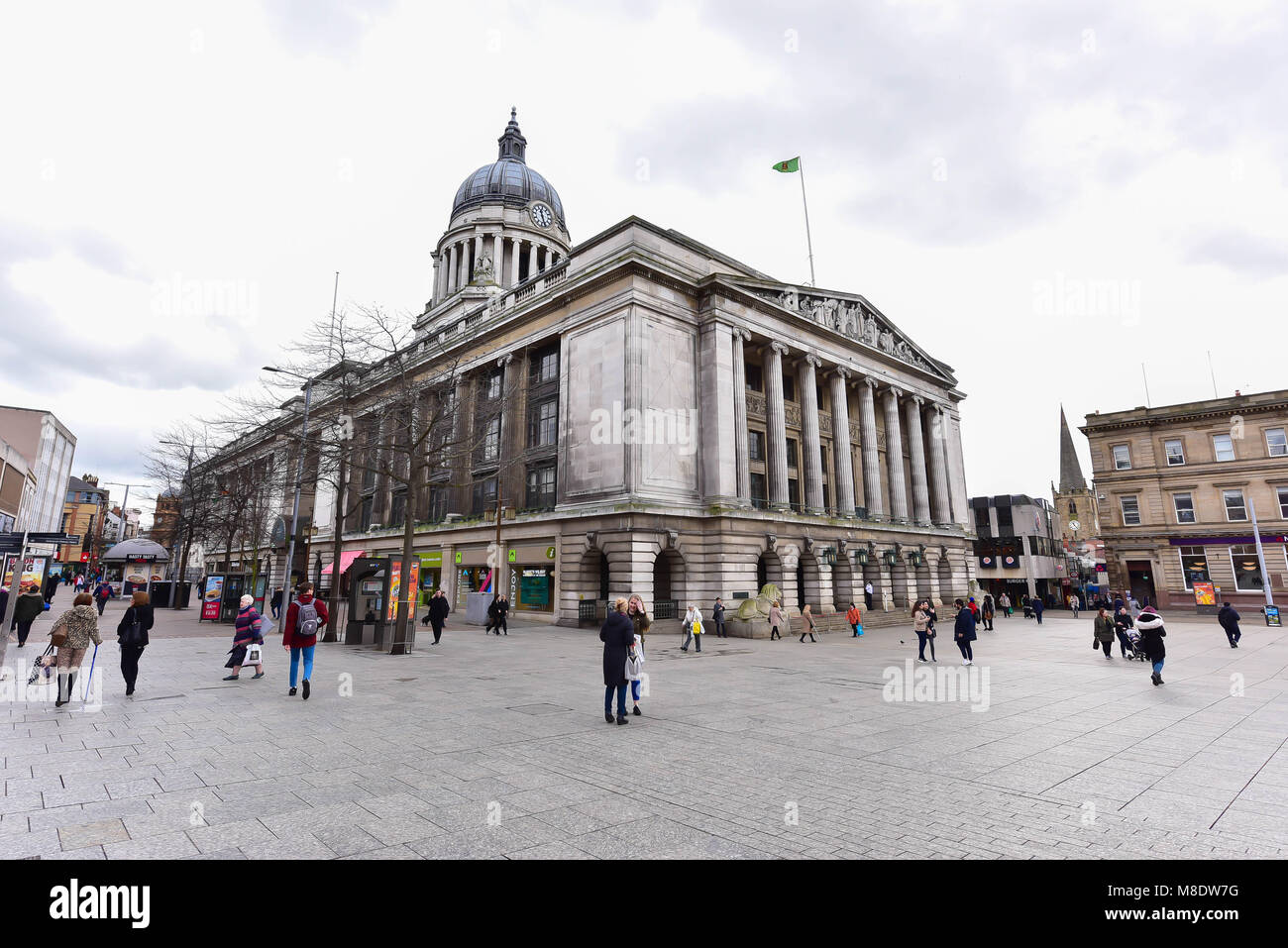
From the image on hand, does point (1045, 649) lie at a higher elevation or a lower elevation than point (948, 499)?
lower

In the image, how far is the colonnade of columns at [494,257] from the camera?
60688 mm

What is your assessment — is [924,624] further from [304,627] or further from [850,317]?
[850,317]

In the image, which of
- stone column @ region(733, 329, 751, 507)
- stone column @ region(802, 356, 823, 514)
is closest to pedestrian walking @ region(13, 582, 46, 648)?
stone column @ region(733, 329, 751, 507)

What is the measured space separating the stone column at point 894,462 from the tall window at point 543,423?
27.2 metres

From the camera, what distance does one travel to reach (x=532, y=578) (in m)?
34.6

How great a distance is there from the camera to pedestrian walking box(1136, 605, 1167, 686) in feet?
43.7

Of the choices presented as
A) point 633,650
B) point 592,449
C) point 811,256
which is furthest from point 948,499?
point 633,650

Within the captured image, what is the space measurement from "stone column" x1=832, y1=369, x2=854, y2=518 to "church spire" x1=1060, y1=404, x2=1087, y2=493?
95.0 m

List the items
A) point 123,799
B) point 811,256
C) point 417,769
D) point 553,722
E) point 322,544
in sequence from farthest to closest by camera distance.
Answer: point 322,544 → point 811,256 → point 553,722 → point 417,769 → point 123,799

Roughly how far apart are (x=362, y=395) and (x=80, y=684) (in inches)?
635

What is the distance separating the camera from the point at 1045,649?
22234 millimetres

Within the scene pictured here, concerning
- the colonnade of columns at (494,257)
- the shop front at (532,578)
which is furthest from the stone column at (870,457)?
the colonnade of columns at (494,257)

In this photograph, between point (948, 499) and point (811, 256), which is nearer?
point (811, 256)

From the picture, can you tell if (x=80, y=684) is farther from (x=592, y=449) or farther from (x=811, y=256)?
(x=811, y=256)
